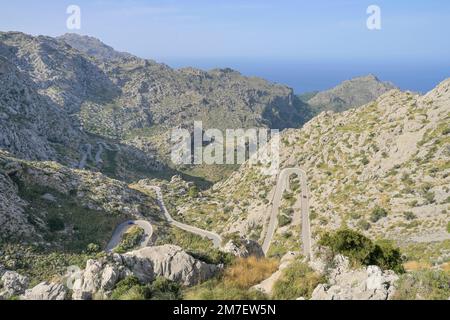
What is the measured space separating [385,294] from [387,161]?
7698cm

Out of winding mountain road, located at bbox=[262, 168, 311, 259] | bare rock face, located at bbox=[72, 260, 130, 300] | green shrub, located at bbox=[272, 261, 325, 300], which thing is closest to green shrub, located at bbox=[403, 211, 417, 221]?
winding mountain road, located at bbox=[262, 168, 311, 259]

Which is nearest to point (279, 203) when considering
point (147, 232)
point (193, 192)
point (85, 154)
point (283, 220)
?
point (283, 220)

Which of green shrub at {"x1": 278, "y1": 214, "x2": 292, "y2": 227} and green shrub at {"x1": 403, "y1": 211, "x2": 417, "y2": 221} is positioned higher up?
green shrub at {"x1": 403, "y1": 211, "x2": 417, "y2": 221}

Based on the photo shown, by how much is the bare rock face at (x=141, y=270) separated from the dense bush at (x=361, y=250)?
7.91m

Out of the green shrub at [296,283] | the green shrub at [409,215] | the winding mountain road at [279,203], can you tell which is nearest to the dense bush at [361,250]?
the green shrub at [296,283]

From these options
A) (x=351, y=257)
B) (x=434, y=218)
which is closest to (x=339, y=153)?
(x=434, y=218)

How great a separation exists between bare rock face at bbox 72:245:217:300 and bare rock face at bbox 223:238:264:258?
6039 millimetres

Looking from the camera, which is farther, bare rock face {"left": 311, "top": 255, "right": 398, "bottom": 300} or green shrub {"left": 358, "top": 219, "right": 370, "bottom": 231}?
green shrub {"left": 358, "top": 219, "right": 370, "bottom": 231}

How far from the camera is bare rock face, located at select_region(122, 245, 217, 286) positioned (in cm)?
2486

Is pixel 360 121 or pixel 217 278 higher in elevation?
pixel 360 121

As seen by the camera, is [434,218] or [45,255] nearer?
[45,255]

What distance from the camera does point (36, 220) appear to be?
6159 cm

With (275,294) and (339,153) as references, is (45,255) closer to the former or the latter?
(275,294)

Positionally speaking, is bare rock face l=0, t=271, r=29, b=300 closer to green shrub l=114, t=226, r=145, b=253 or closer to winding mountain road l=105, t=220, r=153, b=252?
green shrub l=114, t=226, r=145, b=253
